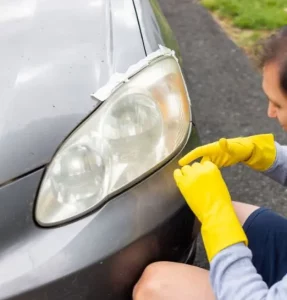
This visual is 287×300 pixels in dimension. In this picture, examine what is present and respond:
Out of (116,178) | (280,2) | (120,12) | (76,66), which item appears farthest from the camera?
(280,2)

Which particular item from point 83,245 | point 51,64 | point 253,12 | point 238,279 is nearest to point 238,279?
point 238,279

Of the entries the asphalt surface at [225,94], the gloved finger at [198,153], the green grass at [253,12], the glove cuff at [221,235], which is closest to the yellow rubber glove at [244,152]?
the gloved finger at [198,153]

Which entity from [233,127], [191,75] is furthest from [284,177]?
[191,75]

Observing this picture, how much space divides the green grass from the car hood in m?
2.58

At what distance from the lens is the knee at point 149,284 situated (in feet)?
4.70

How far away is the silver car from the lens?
1.33m

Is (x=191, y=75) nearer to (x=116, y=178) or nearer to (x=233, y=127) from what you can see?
(x=233, y=127)

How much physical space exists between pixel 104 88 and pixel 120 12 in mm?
360

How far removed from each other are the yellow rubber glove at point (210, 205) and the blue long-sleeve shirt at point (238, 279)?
1.0 inches

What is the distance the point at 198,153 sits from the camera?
5.13ft

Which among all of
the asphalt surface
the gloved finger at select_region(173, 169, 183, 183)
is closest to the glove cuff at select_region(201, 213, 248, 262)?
the gloved finger at select_region(173, 169, 183, 183)

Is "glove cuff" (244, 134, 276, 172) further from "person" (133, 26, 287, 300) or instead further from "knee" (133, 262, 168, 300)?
"knee" (133, 262, 168, 300)

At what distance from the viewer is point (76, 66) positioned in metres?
1.54

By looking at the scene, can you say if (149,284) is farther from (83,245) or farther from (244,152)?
(244,152)
